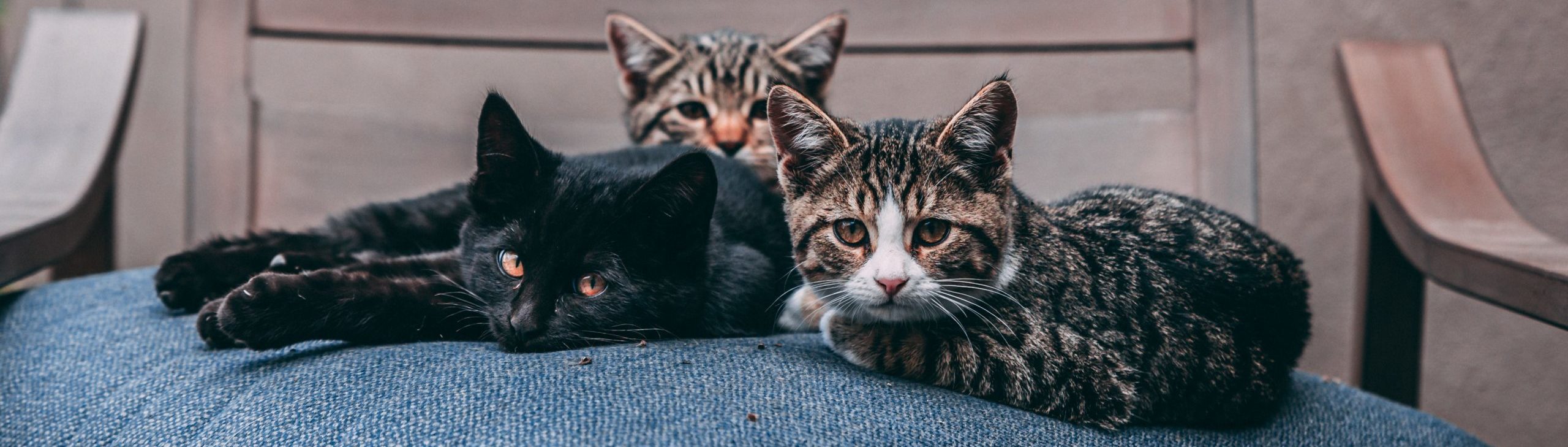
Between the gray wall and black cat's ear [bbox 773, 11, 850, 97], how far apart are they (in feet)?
4.17

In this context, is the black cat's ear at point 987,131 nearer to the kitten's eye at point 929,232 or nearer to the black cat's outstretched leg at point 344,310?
the kitten's eye at point 929,232

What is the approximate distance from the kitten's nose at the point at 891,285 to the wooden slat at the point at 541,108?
1059 mm

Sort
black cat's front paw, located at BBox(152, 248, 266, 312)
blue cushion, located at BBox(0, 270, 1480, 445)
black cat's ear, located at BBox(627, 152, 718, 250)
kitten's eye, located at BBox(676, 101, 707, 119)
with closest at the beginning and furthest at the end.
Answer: blue cushion, located at BBox(0, 270, 1480, 445)
black cat's ear, located at BBox(627, 152, 718, 250)
black cat's front paw, located at BBox(152, 248, 266, 312)
kitten's eye, located at BBox(676, 101, 707, 119)

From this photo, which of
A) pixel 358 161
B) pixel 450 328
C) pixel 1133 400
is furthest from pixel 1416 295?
pixel 358 161

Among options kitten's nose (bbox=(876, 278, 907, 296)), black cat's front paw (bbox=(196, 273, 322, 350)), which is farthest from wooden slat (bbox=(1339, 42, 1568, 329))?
black cat's front paw (bbox=(196, 273, 322, 350))

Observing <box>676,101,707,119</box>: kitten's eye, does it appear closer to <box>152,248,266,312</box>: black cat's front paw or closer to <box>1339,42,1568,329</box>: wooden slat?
<box>152,248,266,312</box>: black cat's front paw

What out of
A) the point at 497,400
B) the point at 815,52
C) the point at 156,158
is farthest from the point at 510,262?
the point at 156,158

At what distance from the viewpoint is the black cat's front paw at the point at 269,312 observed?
0.98 metres

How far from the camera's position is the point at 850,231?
1.12m

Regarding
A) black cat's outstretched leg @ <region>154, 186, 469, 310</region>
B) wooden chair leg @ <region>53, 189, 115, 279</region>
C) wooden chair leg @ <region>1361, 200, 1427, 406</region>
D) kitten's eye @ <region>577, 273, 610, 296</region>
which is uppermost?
kitten's eye @ <region>577, 273, 610, 296</region>

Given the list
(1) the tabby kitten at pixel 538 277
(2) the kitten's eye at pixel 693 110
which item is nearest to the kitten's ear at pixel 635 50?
(2) the kitten's eye at pixel 693 110

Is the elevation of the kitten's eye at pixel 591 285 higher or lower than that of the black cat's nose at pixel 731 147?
lower

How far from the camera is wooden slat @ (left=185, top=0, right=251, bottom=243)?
6.25 feet

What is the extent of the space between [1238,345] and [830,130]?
59 centimetres
